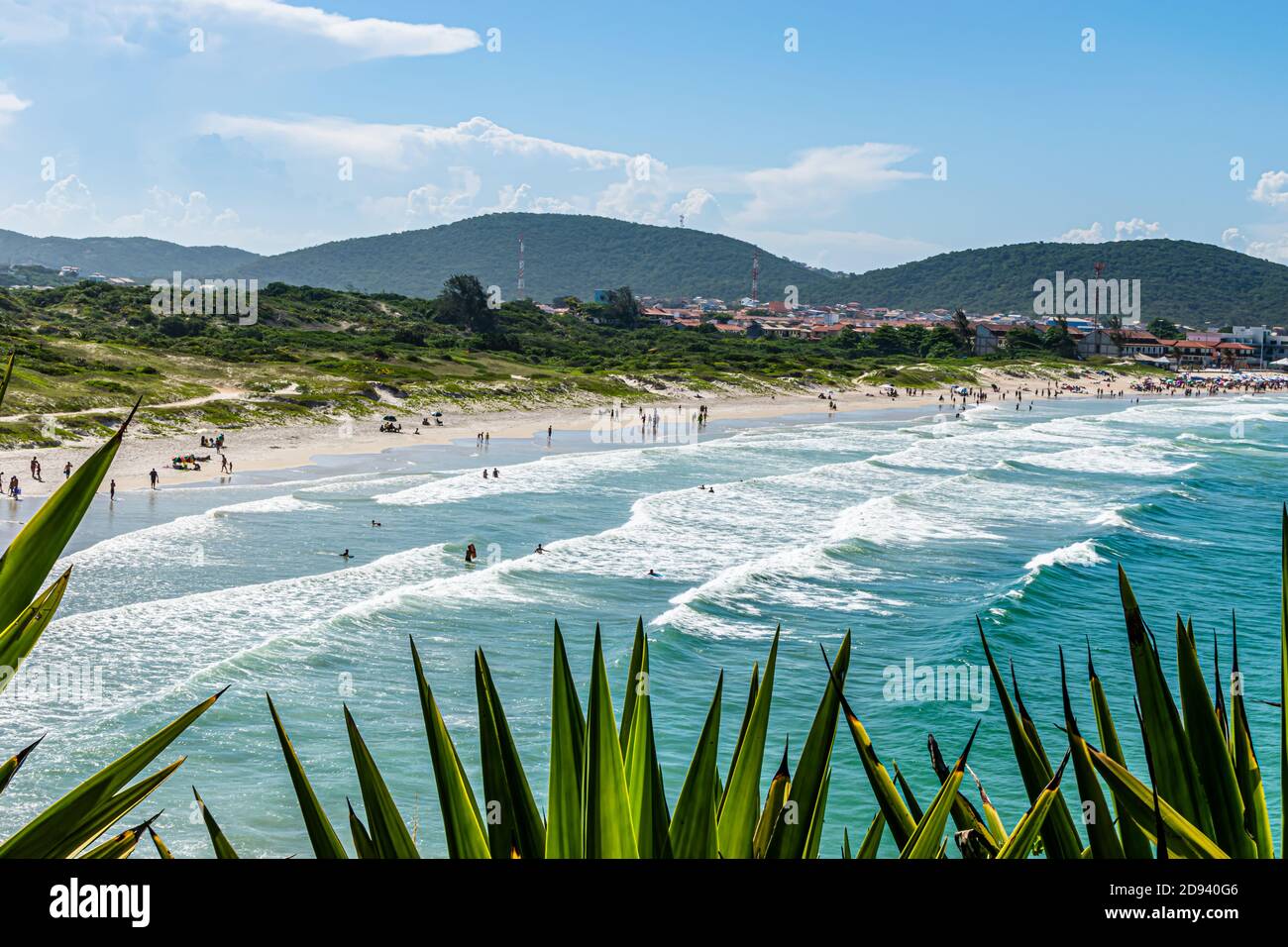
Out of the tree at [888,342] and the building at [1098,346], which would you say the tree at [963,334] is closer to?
the tree at [888,342]

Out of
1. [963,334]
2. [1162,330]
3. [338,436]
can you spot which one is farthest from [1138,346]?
[338,436]

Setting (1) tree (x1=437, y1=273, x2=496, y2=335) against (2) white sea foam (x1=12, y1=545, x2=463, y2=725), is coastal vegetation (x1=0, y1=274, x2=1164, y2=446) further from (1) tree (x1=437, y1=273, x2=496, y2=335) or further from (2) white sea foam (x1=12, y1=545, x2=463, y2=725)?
(2) white sea foam (x1=12, y1=545, x2=463, y2=725)

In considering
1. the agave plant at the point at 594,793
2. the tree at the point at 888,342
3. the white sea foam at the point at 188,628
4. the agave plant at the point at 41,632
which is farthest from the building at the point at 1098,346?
the agave plant at the point at 41,632

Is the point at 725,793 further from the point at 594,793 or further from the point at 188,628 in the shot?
the point at 188,628

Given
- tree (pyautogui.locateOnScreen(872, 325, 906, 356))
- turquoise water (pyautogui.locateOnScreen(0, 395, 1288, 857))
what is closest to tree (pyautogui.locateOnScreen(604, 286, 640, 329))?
tree (pyautogui.locateOnScreen(872, 325, 906, 356))

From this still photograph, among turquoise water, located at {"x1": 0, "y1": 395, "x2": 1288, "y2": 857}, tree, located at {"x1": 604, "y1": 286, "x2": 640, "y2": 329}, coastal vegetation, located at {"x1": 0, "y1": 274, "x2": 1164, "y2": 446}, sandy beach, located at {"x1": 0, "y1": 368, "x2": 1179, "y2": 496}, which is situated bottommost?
turquoise water, located at {"x1": 0, "y1": 395, "x2": 1288, "y2": 857}

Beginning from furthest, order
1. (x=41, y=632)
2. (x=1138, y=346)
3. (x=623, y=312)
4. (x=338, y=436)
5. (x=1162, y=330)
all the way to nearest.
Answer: (x=1162, y=330) → (x=1138, y=346) → (x=623, y=312) → (x=338, y=436) → (x=41, y=632)

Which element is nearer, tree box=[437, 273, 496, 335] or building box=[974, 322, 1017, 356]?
tree box=[437, 273, 496, 335]
